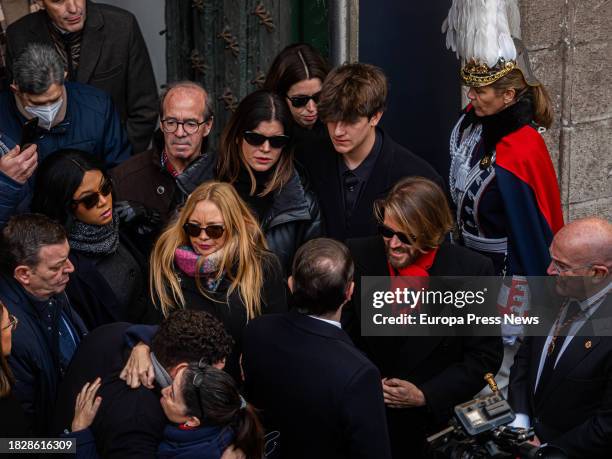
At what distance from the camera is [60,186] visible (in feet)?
15.2

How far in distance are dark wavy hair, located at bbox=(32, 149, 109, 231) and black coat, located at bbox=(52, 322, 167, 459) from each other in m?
0.88

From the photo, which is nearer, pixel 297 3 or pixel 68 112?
pixel 68 112

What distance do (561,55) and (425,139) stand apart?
39.8 inches

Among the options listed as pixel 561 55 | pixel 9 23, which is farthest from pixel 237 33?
pixel 561 55

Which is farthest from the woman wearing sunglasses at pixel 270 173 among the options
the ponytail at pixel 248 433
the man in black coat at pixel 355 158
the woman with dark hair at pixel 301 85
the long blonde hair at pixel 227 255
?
the ponytail at pixel 248 433

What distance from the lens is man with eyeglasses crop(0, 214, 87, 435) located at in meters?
4.06

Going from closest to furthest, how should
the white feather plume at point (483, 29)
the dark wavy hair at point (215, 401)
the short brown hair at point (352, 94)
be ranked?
1. the dark wavy hair at point (215, 401)
2. the short brown hair at point (352, 94)
3. the white feather plume at point (483, 29)

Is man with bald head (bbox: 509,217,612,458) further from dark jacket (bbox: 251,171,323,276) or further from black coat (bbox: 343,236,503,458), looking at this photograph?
dark jacket (bbox: 251,171,323,276)

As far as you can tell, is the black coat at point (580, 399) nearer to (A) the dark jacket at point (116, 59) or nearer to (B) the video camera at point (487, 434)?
(B) the video camera at point (487, 434)

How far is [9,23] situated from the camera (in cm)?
637

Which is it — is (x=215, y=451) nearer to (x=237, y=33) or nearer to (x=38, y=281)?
(x=38, y=281)

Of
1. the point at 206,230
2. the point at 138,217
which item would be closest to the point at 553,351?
the point at 206,230

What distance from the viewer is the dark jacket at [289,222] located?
5035 mm

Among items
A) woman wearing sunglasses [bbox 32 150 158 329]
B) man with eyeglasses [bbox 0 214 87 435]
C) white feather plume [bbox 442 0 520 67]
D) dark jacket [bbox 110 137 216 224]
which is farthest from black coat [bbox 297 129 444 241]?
man with eyeglasses [bbox 0 214 87 435]
